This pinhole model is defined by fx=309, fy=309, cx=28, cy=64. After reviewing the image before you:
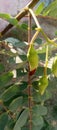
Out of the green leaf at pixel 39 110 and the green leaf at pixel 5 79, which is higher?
the green leaf at pixel 5 79

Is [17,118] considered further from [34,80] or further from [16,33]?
[16,33]

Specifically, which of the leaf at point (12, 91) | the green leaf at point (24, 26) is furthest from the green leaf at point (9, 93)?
the green leaf at point (24, 26)

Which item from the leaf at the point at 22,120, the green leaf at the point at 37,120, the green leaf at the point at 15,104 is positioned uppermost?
the green leaf at the point at 15,104

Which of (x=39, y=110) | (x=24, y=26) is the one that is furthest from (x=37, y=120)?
(x=24, y=26)

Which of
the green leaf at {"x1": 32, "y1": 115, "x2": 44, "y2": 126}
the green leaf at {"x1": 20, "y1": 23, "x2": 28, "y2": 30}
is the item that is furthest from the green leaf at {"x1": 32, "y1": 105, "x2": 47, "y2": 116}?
the green leaf at {"x1": 20, "y1": 23, "x2": 28, "y2": 30}

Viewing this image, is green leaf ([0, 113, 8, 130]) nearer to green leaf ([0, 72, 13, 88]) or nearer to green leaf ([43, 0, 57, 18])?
green leaf ([0, 72, 13, 88])

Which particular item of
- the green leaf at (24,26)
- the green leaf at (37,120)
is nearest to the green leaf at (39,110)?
the green leaf at (37,120)

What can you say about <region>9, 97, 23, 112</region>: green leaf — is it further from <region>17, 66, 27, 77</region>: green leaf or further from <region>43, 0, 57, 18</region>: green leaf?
<region>43, 0, 57, 18</region>: green leaf

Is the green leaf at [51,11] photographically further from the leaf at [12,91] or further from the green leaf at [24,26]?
the leaf at [12,91]

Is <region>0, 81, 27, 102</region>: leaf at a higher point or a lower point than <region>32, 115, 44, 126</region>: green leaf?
higher

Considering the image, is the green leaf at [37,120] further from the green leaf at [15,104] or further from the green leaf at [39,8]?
the green leaf at [39,8]

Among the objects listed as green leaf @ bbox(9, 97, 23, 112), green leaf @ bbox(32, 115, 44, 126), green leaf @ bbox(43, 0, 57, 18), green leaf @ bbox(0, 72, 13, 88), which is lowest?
green leaf @ bbox(32, 115, 44, 126)

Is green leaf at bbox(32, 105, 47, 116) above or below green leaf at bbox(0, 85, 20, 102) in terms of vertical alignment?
below
